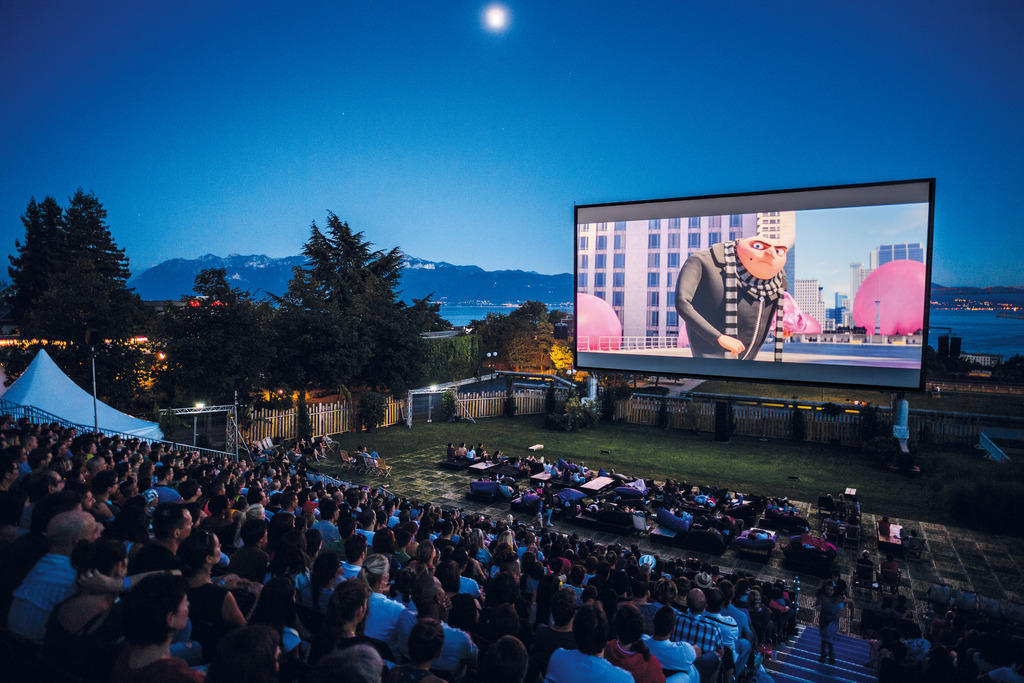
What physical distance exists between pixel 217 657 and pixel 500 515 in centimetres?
1175

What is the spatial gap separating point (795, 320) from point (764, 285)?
47.9 inches

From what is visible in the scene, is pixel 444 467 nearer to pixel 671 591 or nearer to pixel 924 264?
pixel 671 591

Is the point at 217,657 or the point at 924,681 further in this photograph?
the point at 924,681

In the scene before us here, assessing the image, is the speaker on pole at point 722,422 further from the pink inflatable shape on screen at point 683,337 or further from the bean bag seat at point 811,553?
the bean bag seat at point 811,553

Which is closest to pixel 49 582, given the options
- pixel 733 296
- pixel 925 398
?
pixel 733 296

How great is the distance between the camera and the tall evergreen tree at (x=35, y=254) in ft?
105

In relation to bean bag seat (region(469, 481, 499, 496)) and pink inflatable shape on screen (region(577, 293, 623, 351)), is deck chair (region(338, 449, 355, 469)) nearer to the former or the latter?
bean bag seat (region(469, 481, 499, 496))

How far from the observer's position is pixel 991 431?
20.0 m

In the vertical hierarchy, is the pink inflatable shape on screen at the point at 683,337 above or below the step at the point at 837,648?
above

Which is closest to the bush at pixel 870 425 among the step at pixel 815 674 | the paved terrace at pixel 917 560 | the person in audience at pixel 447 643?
the paved terrace at pixel 917 560

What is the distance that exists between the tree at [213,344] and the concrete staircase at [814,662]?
16.6m

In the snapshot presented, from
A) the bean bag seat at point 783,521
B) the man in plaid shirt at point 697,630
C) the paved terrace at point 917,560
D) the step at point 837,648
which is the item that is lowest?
the paved terrace at point 917,560

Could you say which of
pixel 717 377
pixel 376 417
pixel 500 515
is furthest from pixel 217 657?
pixel 376 417

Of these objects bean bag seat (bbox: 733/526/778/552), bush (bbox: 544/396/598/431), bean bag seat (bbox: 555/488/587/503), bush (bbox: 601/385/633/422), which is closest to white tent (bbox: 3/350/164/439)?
bean bag seat (bbox: 555/488/587/503)
